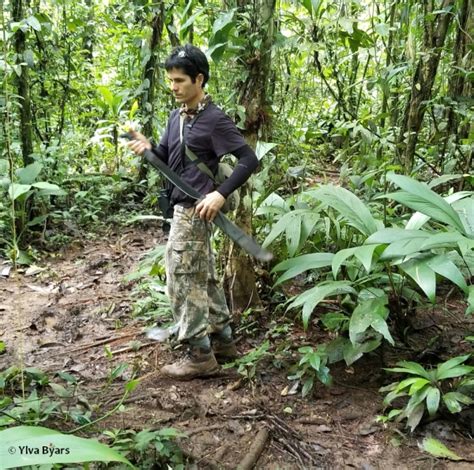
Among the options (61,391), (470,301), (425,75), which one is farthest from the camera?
(425,75)

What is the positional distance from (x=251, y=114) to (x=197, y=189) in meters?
0.81

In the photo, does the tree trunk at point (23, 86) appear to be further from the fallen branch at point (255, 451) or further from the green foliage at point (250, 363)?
the fallen branch at point (255, 451)

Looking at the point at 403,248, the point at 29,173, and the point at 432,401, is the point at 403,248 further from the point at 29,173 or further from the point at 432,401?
the point at 29,173

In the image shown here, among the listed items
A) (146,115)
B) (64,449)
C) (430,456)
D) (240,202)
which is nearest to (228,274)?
(240,202)

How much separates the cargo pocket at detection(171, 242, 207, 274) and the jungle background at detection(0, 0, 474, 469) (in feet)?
1.40

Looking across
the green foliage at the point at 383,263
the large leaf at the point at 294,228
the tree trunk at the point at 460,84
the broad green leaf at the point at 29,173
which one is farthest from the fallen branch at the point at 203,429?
the broad green leaf at the point at 29,173

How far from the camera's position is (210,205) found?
2.70 metres

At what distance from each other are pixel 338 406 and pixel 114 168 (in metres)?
5.24

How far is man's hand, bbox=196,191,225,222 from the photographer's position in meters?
2.70

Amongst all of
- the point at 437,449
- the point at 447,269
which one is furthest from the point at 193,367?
the point at 447,269

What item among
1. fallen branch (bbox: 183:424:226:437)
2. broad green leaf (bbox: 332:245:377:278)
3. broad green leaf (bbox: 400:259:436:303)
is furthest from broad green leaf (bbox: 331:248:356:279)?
fallen branch (bbox: 183:424:226:437)

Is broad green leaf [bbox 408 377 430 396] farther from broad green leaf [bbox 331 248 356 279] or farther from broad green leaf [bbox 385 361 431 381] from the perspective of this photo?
broad green leaf [bbox 331 248 356 279]

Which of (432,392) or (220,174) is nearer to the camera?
(432,392)

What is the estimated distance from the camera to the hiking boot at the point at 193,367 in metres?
3.02
